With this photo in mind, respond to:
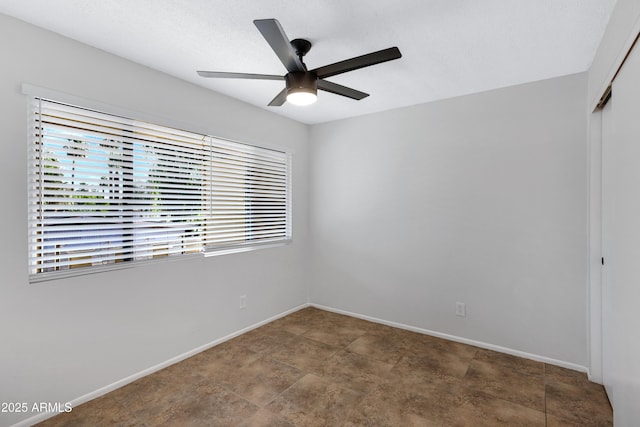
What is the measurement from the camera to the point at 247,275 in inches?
133

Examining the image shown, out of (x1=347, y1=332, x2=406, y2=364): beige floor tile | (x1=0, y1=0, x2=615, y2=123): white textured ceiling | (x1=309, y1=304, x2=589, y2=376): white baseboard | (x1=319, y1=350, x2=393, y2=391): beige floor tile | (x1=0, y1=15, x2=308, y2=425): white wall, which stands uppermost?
(x1=0, y1=0, x2=615, y2=123): white textured ceiling

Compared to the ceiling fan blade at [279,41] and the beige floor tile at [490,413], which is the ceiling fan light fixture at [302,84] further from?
the beige floor tile at [490,413]

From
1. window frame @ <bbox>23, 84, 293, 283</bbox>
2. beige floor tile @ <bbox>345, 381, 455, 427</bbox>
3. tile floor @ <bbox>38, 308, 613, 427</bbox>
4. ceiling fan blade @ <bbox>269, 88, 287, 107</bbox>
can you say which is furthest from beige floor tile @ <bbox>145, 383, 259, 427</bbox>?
ceiling fan blade @ <bbox>269, 88, 287, 107</bbox>

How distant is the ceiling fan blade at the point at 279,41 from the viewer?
1424 millimetres

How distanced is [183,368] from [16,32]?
8.69 ft

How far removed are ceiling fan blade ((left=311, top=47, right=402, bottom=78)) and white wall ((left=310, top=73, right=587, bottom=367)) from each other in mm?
1749

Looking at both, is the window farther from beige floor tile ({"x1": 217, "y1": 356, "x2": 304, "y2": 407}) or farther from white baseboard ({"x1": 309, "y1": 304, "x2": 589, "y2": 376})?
white baseboard ({"x1": 309, "y1": 304, "x2": 589, "y2": 376})

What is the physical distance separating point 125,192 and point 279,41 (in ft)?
5.56

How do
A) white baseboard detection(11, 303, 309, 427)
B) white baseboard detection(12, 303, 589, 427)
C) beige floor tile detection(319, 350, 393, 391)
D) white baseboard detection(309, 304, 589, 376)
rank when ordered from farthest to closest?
white baseboard detection(309, 304, 589, 376) → beige floor tile detection(319, 350, 393, 391) → white baseboard detection(12, 303, 589, 427) → white baseboard detection(11, 303, 309, 427)

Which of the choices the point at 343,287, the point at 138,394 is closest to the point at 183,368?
the point at 138,394

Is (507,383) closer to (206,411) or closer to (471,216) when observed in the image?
(471,216)

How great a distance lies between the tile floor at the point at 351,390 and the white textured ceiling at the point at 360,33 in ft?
8.26

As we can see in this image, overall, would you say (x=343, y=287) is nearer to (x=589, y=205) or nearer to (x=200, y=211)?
(x=200, y=211)

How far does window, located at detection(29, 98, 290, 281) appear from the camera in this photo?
1992mm
